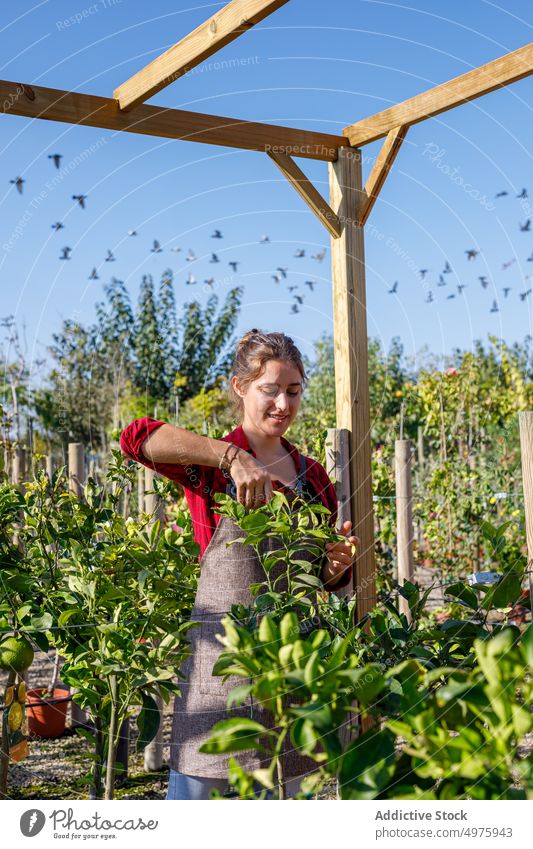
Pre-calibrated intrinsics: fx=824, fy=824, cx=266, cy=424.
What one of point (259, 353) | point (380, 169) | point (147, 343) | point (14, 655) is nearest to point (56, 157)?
point (380, 169)

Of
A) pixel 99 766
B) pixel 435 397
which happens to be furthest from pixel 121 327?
pixel 99 766

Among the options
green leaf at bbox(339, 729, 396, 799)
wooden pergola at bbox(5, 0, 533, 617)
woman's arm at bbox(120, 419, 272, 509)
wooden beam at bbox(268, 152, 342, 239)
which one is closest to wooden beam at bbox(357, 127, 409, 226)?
wooden pergola at bbox(5, 0, 533, 617)

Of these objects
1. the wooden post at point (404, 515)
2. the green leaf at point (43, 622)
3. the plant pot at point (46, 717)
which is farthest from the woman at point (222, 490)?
the plant pot at point (46, 717)

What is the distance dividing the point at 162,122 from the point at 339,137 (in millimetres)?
778

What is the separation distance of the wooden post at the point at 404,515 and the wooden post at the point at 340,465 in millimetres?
798

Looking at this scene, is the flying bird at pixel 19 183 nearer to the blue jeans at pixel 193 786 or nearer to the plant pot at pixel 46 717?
the blue jeans at pixel 193 786

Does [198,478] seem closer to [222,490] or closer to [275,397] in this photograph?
[222,490]

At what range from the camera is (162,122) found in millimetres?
2803

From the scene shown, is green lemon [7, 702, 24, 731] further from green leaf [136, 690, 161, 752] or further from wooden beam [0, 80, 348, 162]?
wooden beam [0, 80, 348, 162]

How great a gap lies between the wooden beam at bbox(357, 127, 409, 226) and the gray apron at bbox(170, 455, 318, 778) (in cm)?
158

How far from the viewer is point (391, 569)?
5711 millimetres

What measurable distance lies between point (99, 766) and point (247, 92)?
1.97 m

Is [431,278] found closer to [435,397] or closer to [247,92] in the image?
[247,92]
